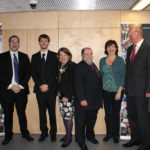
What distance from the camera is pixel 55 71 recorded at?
118 inches

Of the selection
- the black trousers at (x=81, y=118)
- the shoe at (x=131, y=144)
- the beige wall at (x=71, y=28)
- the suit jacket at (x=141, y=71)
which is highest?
the beige wall at (x=71, y=28)

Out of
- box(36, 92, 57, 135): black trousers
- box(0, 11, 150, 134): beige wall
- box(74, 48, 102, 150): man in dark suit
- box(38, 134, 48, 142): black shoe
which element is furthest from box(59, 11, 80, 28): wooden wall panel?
box(38, 134, 48, 142): black shoe

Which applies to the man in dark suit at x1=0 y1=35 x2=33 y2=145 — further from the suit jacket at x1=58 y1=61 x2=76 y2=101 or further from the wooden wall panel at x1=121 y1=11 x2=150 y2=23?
the wooden wall panel at x1=121 y1=11 x2=150 y2=23

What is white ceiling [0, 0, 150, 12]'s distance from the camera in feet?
9.28

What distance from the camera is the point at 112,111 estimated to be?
2973mm

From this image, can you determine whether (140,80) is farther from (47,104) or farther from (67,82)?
(47,104)

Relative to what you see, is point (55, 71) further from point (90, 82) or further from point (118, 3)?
A: point (118, 3)

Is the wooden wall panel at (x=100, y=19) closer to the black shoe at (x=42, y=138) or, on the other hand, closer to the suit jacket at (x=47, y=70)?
the suit jacket at (x=47, y=70)

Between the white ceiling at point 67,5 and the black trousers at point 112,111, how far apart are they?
152 cm

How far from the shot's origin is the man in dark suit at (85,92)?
2709 mm

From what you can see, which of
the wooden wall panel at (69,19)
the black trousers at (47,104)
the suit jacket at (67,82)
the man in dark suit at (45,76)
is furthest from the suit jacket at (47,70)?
the wooden wall panel at (69,19)

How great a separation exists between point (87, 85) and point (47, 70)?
74cm

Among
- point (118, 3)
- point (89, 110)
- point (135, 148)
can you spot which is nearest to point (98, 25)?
point (118, 3)

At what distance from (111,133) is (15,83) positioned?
192 centimetres
